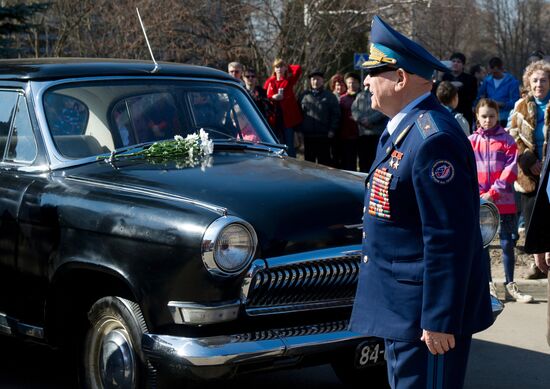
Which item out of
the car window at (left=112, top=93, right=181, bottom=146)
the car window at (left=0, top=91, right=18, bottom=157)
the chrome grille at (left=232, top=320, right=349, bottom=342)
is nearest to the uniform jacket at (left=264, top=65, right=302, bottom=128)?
the car window at (left=112, top=93, right=181, bottom=146)

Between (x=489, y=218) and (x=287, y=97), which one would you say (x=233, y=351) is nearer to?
(x=489, y=218)

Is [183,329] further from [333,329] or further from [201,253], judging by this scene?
[333,329]

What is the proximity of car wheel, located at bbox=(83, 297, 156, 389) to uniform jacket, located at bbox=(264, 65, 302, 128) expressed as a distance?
8.13m

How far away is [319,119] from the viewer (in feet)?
41.7

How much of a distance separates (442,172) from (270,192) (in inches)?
66.6

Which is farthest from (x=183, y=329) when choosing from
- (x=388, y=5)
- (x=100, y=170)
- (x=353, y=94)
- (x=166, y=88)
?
(x=388, y=5)

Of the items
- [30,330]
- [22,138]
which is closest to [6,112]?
[22,138]

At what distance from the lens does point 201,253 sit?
13.8 feet

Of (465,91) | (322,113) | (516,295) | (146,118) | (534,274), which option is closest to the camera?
(146,118)

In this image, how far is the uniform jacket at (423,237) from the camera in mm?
3078

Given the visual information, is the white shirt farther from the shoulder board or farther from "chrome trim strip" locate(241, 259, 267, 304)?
"chrome trim strip" locate(241, 259, 267, 304)

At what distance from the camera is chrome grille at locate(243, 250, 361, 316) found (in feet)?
14.3

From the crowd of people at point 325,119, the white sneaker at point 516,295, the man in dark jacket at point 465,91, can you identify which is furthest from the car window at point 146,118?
the man in dark jacket at point 465,91

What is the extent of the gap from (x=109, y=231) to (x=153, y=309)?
47 centimetres
